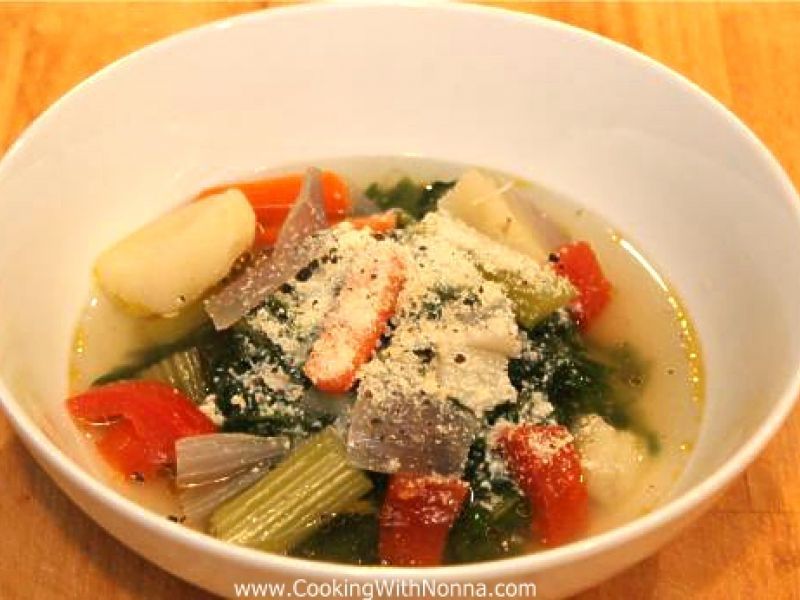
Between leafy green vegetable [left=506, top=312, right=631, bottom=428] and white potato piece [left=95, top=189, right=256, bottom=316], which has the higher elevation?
white potato piece [left=95, top=189, right=256, bottom=316]

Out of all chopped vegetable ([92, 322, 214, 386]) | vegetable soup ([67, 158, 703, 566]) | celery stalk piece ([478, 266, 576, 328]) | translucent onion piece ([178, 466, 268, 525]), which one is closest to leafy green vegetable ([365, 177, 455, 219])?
A: vegetable soup ([67, 158, 703, 566])

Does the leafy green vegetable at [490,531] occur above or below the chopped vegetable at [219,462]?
below

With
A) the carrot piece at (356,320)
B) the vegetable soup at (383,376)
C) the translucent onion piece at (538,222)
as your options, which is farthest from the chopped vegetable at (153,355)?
the translucent onion piece at (538,222)

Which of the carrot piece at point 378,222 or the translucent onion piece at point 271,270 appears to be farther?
the carrot piece at point 378,222

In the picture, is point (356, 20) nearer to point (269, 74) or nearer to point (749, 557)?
point (269, 74)

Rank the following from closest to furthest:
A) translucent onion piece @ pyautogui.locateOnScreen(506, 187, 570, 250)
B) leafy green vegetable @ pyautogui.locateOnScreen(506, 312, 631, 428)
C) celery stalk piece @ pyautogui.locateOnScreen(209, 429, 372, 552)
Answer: celery stalk piece @ pyautogui.locateOnScreen(209, 429, 372, 552)
leafy green vegetable @ pyautogui.locateOnScreen(506, 312, 631, 428)
translucent onion piece @ pyautogui.locateOnScreen(506, 187, 570, 250)

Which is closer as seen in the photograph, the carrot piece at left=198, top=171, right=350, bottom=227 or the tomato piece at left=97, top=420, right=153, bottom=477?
the tomato piece at left=97, top=420, right=153, bottom=477

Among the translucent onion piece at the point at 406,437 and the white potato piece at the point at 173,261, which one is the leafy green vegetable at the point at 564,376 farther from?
the white potato piece at the point at 173,261

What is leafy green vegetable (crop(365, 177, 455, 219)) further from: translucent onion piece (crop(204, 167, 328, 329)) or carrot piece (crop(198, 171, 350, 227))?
translucent onion piece (crop(204, 167, 328, 329))
